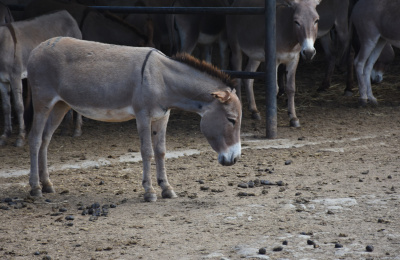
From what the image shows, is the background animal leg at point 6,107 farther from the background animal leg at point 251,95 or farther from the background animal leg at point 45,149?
the background animal leg at point 251,95

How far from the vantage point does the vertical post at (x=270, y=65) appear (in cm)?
743

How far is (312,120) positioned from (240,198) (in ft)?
12.1

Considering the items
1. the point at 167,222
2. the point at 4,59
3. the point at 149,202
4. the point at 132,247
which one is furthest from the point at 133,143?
the point at 132,247

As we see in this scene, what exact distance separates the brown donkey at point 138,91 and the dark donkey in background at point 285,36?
2869mm

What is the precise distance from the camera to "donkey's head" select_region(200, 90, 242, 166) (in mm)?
5004

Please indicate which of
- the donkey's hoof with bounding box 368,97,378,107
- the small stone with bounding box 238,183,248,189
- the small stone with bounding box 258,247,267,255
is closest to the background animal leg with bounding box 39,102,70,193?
the small stone with bounding box 238,183,248,189

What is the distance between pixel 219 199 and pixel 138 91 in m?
1.12

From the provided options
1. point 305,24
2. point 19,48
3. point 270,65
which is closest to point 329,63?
point 305,24

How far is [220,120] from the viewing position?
197 inches

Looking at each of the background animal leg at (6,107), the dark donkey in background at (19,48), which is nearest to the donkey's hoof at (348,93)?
the dark donkey in background at (19,48)

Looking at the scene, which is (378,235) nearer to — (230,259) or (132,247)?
(230,259)

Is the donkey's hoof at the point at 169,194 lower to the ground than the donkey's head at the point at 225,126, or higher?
lower

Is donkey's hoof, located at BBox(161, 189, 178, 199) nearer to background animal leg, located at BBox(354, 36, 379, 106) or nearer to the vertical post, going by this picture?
the vertical post

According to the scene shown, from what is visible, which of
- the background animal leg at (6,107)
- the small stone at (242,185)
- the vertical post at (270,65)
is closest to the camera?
the small stone at (242,185)
